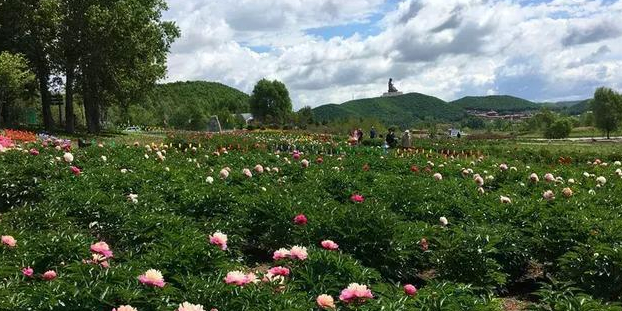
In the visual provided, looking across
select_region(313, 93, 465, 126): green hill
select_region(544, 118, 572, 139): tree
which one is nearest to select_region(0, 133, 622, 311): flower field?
select_region(544, 118, 572, 139): tree

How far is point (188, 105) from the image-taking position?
100m

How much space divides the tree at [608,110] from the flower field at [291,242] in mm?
55564

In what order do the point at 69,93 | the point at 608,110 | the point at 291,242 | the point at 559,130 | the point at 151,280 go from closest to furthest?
the point at 151,280 < the point at 291,242 < the point at 69,93 < the point at 608,110 < the point at 559,130

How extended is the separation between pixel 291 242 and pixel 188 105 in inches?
A: 3838

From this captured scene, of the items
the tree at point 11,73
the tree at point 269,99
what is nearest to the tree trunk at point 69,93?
the tree at point 11,73

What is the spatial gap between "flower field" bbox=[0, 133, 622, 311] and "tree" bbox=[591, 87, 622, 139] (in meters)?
55.6

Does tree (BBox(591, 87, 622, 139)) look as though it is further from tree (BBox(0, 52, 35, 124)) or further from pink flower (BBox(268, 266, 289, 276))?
pink flower (BBox(268, 266, 289, 276))

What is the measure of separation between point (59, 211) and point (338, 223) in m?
2.77

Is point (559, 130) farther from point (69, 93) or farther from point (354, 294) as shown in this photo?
point (354, 294)

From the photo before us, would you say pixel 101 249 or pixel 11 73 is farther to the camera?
pixel 11 73

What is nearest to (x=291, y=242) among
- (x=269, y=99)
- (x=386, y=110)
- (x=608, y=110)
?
(x=608, y=110)

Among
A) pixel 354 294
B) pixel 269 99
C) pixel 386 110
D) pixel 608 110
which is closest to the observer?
pixel 354 294

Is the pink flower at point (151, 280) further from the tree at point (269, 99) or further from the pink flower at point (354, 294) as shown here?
the tree at point (269, 99)

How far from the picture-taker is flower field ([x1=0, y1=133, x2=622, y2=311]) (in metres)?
3.13
